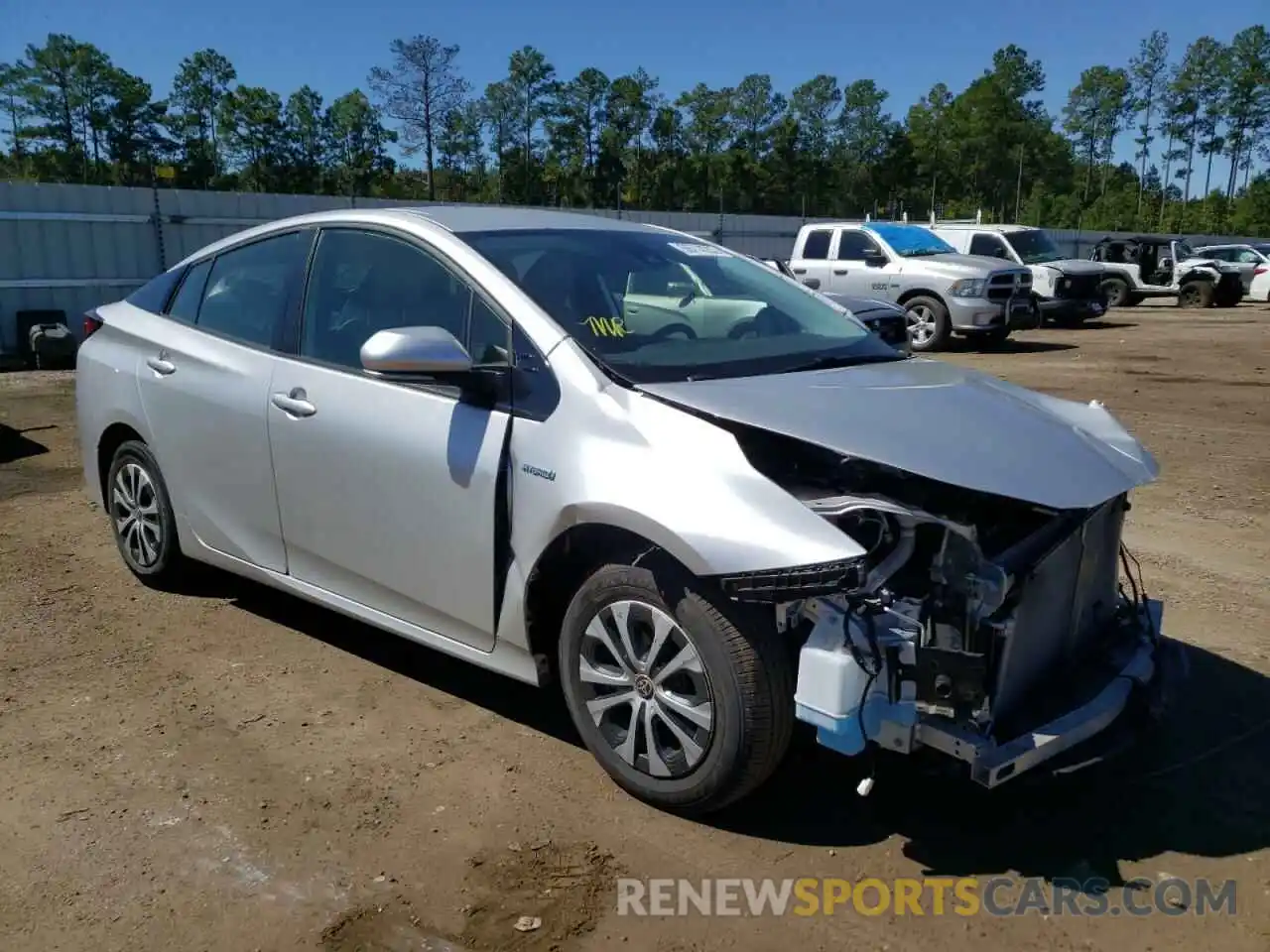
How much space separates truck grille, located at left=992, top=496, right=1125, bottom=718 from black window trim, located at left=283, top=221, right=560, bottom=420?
1487mm

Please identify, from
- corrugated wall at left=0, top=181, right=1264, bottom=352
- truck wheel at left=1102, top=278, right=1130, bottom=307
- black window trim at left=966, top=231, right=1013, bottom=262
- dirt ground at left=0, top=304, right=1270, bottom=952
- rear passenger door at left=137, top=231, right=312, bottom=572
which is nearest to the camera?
dirt ground at left=0, top=304, right=1270, bottom=952

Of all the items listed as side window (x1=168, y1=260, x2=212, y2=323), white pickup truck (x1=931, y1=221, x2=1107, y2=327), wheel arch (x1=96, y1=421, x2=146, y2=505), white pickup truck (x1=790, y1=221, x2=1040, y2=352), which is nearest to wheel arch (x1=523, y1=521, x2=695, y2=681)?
side window (x1=168, y1=260, x2=212, y2=323)

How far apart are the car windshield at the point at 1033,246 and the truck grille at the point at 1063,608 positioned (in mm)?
18246

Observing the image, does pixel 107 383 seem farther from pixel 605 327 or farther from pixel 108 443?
pixel 605 327

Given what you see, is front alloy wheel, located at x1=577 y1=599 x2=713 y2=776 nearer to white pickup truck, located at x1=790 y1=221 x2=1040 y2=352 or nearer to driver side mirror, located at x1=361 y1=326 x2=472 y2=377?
driver side mirror, located at x1=361 y1=326 x2=472 y2=377

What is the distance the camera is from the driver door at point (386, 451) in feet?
11.0

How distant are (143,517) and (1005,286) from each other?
14.4 metres

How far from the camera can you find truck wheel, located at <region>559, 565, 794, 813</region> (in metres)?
2.80

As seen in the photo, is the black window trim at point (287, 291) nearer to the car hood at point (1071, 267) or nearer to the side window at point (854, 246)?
the side window at point (854, 246)

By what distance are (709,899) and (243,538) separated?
2.49m

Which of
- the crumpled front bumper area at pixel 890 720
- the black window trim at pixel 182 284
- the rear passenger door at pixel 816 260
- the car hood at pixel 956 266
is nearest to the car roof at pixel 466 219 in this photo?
the black window trim at pixel 182 284

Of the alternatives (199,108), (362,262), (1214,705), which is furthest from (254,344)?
(199,108)

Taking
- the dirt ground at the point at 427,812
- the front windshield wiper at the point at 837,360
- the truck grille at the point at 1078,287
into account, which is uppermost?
the front windshield wiper at the point at 837,360

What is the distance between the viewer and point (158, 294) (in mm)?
4930
